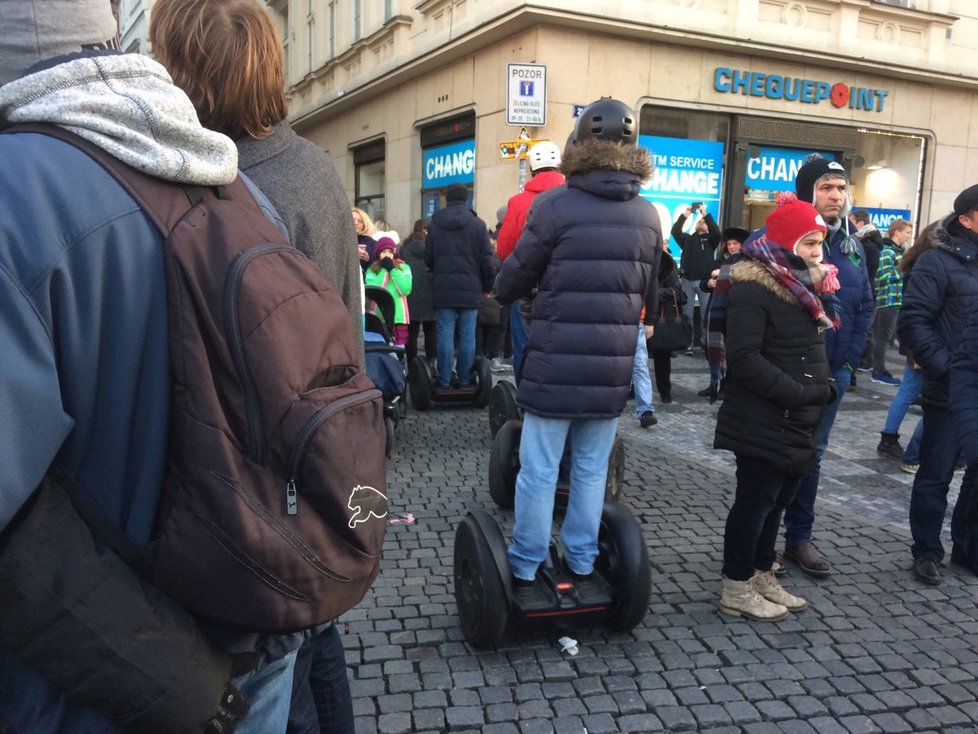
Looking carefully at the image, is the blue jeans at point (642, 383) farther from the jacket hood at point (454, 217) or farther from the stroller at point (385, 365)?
the stroller at point (385, 365)

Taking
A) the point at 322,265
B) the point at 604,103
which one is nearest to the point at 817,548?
the point at 604,103

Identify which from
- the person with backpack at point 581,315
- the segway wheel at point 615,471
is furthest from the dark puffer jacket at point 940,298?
the person with backpack at point 581,315

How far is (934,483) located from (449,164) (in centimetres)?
1226

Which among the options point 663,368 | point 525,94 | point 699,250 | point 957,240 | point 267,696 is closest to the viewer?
point 267,696

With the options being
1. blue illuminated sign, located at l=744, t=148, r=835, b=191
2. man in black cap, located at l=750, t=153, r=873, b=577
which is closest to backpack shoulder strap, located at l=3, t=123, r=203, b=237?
man in black cap, located at l=750, t=153, r=873, b=577

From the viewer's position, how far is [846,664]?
129 inches

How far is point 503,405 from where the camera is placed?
239 inches

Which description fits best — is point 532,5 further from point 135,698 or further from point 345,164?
point 135,698

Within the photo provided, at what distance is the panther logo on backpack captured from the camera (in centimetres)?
118

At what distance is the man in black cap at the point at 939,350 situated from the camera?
4.18m

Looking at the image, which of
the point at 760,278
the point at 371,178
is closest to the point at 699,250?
the point at 760,278

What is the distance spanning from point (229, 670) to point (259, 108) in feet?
3.93

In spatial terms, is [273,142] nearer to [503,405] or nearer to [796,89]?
[503,405]

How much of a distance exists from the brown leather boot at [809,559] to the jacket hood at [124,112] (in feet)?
12.5
